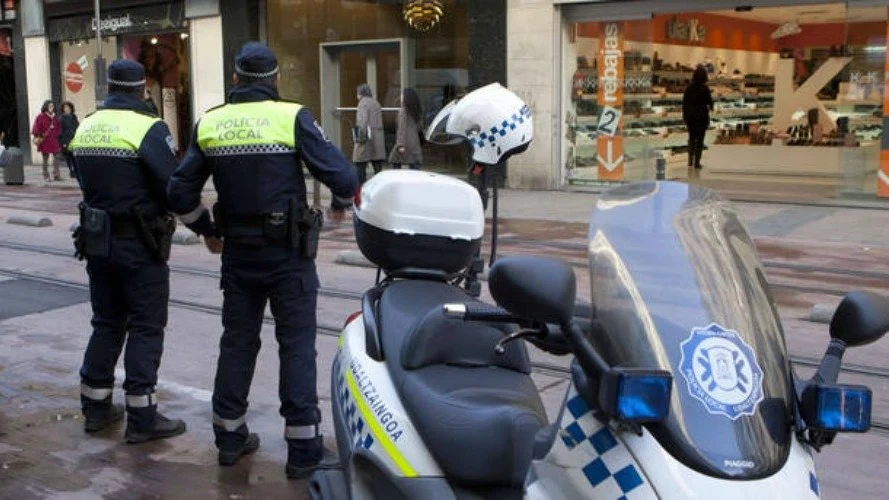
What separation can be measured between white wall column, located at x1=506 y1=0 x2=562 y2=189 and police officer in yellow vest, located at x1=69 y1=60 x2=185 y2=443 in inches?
486

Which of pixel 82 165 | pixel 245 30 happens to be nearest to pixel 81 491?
pixel 82 165

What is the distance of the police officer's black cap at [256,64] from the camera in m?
4.42

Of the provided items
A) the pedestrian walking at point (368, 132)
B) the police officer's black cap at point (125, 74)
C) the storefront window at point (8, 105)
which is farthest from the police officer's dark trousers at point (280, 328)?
the storefront window at point (8, 105)

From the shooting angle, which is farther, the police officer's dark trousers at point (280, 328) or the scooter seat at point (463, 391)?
the police officer's dark trousers at point (280, 328)

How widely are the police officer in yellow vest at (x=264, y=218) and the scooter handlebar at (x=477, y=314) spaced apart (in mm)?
2006

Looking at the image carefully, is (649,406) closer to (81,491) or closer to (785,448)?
(785,448)

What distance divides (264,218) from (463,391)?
5.68 feet

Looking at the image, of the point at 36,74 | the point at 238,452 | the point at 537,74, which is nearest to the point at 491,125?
the point at 238,452

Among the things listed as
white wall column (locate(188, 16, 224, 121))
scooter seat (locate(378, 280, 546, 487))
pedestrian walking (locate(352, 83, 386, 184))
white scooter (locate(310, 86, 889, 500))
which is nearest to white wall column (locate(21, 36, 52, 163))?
white wall column (locate(188, 16, 224, 121))

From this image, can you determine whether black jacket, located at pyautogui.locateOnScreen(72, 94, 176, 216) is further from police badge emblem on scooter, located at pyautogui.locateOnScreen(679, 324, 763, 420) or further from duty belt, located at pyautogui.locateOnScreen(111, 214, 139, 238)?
police badge emblem on scooter, located at pyautogui.locateOnScreen(679, 324, 763, 420)

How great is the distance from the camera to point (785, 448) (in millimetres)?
2037

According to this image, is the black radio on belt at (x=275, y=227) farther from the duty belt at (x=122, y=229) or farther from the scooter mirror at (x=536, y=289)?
the scooter mirror at (x=536, y=289)

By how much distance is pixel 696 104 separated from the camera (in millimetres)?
19406

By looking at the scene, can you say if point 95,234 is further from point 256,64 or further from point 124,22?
point 124,22
